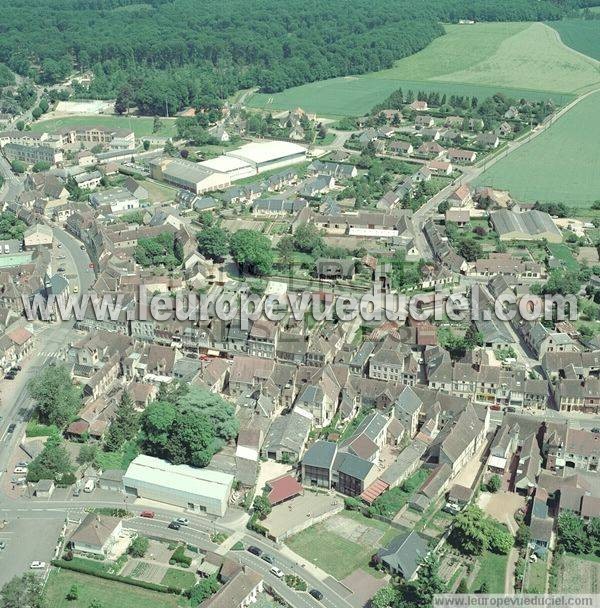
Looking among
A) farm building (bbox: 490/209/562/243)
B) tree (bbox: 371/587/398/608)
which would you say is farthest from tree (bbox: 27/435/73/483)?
farm building (bbox: 490/209/562/243)

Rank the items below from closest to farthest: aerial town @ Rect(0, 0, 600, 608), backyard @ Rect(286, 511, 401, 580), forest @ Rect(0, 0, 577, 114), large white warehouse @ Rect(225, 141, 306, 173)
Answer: backyard @ Rect(286, 511, 401, 580)
aerial town @ Rect(0, 0, 600, 608)
large white warehouse @ Rect(225, 141, 306, 173)
forest @ Rect(0, 0, 577, 114)

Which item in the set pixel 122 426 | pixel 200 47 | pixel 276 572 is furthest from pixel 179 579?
pixel 200 47

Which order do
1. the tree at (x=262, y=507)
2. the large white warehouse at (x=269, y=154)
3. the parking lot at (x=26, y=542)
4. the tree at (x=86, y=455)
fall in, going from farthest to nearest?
the large white warehouse at (x=269, y=154) < the tree at (x=86, y=455) < the tree at (x=262, y=507) < the parking lot at (x=26, y=542)

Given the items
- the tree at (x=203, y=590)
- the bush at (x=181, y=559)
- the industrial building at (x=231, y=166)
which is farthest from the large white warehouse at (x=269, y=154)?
the tree at (x=203, y=590)

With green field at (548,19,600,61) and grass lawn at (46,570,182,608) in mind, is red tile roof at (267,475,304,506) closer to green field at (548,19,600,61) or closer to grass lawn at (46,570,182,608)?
grass lawn at (46,570,182,608)

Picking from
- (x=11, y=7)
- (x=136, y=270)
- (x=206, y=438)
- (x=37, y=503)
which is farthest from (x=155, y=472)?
(x=11, y=7)

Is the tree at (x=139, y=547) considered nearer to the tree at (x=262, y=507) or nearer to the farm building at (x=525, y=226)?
the tree at (x=262, y=507)
